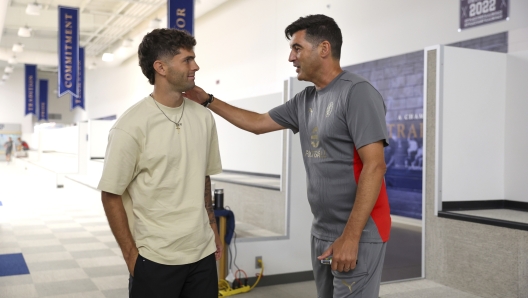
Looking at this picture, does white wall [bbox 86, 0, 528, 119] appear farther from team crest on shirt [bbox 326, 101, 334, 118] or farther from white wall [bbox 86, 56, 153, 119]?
team crest on shirt [bbox 326, 101, 334, 118]

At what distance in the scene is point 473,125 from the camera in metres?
3.62

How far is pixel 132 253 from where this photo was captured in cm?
173

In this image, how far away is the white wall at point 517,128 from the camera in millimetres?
3711

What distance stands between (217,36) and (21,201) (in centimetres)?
527

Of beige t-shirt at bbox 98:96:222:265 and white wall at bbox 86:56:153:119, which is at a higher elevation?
white wall at bbox 86:56:153:119

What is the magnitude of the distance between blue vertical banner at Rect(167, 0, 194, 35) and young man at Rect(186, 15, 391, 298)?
570cm

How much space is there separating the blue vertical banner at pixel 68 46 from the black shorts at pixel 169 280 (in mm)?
11281

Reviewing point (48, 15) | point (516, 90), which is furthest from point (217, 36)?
point (516, 90)

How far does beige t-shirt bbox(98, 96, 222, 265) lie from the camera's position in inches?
66.3

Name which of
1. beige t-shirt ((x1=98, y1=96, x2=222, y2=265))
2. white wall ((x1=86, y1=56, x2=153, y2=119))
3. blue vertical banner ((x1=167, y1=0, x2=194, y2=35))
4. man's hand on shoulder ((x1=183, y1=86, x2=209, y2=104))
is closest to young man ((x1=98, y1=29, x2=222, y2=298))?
beige t-shirt ((x1=98, y1=96, x2=222, y2=265))

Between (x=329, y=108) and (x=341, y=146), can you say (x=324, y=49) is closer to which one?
(x=329, y=108)

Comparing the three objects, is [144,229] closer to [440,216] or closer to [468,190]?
[440,216]

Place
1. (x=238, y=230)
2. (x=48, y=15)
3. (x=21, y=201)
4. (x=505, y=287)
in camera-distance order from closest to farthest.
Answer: (x=505, y=287), (x=238, y=230), (x=21, y=201), (x=48, y=15)

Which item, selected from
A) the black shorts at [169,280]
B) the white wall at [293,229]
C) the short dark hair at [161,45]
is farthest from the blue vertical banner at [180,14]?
the black shorts at [169,280]
